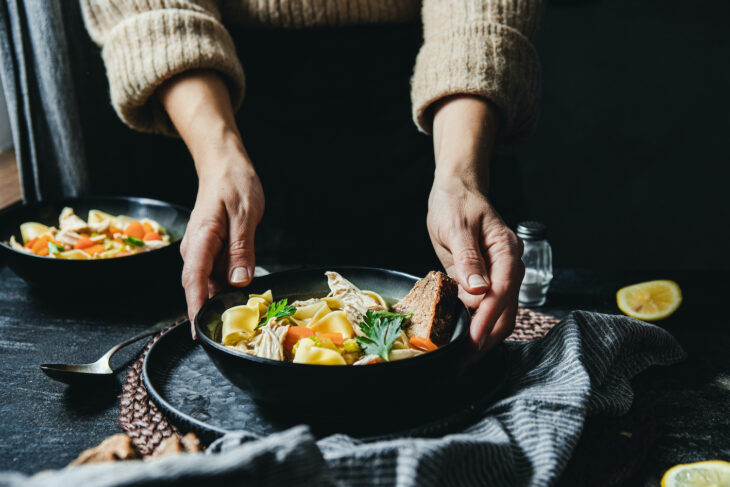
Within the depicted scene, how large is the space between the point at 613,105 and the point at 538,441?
3.80 meters

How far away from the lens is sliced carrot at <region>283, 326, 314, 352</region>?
3.80ft

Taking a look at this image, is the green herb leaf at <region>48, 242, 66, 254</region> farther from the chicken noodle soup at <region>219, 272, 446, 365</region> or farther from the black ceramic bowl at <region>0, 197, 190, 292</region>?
the chicken noodle soup at <region>219, 272, 446, 365</region>

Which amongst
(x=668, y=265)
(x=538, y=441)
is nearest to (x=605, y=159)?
(x=668, y=265)

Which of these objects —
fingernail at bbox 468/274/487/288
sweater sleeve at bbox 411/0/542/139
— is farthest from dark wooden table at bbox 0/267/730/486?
sweater sleeve at bbox 411/0/542/139

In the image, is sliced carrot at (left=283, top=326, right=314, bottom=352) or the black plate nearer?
the black plate

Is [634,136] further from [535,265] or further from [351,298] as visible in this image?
[351,298]

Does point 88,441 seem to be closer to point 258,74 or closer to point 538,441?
point 538,441

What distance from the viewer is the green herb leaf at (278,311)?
1203 millimetres

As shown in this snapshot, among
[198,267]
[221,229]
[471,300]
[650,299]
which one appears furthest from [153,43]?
[650,299]

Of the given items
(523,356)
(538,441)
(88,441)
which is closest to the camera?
(538,441)

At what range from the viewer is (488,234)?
1.34 metres

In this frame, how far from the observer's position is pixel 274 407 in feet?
3.58

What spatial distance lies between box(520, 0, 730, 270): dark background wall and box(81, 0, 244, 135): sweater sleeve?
287 centimetres

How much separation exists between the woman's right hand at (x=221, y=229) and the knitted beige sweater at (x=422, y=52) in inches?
13.4
